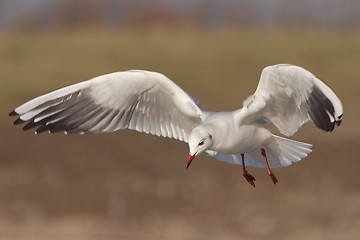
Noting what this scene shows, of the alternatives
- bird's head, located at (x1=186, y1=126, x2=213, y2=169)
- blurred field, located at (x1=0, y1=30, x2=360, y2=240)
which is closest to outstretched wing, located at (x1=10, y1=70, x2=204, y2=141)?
bird's head, located at (x1=186, y1=126, x2=213, y2=169)

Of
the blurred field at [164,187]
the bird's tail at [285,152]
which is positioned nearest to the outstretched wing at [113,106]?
the bird's tail at [285,152]

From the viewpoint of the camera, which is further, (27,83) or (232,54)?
(232,54)

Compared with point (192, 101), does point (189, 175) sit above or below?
below

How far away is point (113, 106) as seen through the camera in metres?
8.03

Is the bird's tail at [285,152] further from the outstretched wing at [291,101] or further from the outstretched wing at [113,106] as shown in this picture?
the outstretched wing at [113,106]

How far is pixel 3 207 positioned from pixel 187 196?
210 centimetres

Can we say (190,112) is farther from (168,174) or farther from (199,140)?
(168,174)

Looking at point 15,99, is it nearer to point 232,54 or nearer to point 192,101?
point 232,54

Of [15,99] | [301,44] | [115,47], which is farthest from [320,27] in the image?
[15,99]

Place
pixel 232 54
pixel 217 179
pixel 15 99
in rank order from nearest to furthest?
pixel 217 179 → pixel 15 99 → pixel 232 54

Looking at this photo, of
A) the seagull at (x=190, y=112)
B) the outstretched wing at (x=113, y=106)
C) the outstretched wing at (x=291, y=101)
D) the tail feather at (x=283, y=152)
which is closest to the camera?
the outstretched wing at (x=291, y=101)

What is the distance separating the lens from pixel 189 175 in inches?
551

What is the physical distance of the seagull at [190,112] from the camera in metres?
7.38

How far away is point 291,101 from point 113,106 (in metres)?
1.29
